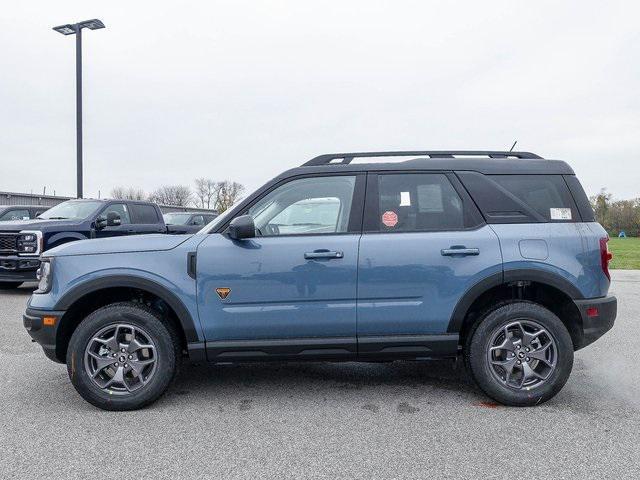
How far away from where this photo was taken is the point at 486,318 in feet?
13.2

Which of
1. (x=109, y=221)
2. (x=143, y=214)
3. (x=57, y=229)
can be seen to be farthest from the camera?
(x=143, y=214)

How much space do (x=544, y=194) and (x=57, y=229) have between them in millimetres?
8765

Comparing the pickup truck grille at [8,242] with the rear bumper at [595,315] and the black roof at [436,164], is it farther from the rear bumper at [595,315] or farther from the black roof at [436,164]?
the rear bumper at [595,315]

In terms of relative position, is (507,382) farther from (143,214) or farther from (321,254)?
(143,214)

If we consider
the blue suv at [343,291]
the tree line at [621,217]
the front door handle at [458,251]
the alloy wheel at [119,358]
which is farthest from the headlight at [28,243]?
the tree line at [621,217]

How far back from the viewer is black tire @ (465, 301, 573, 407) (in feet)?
13.0

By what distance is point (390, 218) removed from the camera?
4.11 metres

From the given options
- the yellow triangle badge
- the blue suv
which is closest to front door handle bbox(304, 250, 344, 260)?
the blue suv

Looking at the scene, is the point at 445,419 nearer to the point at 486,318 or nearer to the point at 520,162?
the point at 486,318

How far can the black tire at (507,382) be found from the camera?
396cm

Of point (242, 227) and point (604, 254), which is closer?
point (242, 227)

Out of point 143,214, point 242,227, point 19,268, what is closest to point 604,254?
point 242,227

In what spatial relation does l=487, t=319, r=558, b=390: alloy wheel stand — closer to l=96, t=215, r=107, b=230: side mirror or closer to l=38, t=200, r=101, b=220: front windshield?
l=96, t=215, r=107, b=230: side mirror

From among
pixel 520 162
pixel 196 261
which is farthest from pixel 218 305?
pixel 520 162
